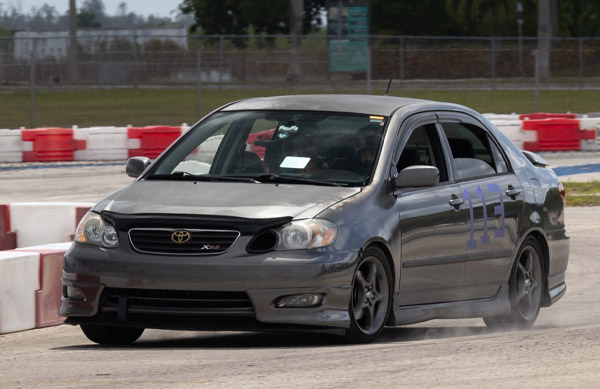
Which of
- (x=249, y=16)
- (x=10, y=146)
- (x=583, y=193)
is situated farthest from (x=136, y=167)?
(x=249, y=16)

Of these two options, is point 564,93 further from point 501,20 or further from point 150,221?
point 501,20

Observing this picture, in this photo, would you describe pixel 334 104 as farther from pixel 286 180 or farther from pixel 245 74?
pixel 245 74

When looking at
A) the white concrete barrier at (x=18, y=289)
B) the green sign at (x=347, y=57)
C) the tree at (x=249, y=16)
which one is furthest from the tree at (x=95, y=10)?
the white concrete barrier at (x=18, y=289)

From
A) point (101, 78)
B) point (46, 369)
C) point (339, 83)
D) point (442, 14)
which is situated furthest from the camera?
point (442, 14)

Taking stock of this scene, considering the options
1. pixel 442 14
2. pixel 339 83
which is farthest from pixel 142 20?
pixel 339 83

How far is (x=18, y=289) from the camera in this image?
901 cm

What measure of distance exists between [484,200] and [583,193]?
1081cm

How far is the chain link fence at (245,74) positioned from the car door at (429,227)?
2085 centimetres

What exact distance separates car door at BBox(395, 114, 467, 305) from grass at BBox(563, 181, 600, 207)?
374 inches

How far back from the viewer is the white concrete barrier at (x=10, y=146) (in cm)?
2447

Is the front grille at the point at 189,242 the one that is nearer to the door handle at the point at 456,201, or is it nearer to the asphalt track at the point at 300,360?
the asphalt track at the point at 300,360

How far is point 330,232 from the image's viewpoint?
722cm

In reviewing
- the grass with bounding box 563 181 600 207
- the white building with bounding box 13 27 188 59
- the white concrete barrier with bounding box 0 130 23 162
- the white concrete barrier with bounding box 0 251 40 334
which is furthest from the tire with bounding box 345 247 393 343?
the white building with bounding box 13 27 188 59

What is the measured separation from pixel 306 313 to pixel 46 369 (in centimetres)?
148
